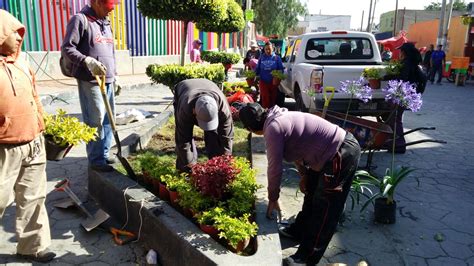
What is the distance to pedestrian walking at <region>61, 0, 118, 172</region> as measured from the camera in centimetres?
381

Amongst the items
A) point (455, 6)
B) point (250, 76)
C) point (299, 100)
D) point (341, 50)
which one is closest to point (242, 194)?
point (299, 100)

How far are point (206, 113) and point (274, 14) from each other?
122 feet

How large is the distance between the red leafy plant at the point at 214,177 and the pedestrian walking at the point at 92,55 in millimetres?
1309

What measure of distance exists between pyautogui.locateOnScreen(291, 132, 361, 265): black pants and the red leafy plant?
27.6 inches

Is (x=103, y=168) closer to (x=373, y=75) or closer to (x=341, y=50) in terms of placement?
(x=373, y=75)

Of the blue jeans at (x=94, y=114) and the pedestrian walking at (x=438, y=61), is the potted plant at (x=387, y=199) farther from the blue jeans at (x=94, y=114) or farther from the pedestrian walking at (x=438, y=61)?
the pedestrian walking at (x=438, y=61)

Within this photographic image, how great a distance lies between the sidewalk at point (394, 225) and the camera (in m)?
3.27

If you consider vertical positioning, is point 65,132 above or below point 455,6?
below

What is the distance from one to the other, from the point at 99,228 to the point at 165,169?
0.80 m

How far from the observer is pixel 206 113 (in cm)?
335

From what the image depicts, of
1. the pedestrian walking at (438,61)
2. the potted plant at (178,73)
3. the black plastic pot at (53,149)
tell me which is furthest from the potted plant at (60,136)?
the pedestrian walking at (438,61)

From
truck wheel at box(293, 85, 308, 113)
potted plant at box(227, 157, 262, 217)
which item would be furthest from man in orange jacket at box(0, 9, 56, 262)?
truck wheel at box(293, 85, 308, 113)

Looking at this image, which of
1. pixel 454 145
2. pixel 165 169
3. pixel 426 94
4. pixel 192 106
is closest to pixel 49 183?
pixel 165 169

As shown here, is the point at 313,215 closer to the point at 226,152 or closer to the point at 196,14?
the point at 226,152
